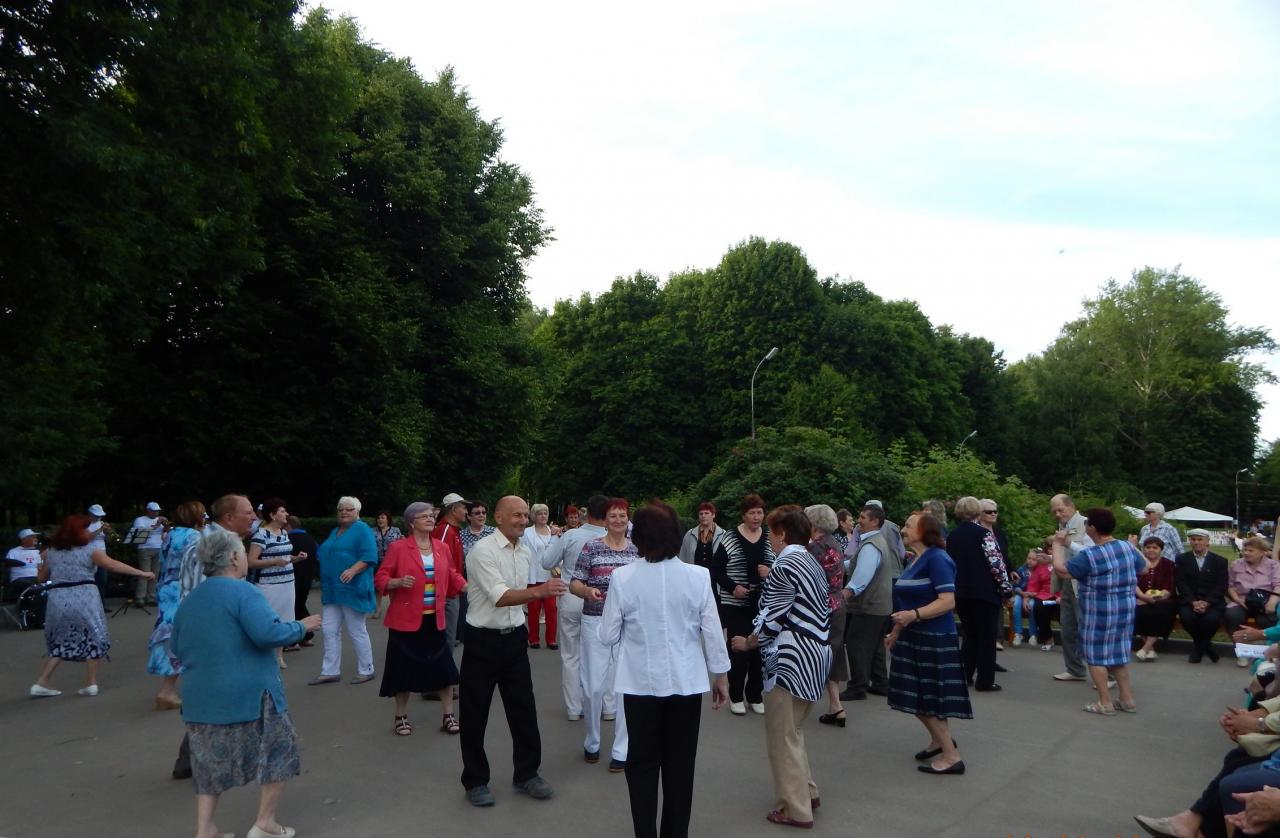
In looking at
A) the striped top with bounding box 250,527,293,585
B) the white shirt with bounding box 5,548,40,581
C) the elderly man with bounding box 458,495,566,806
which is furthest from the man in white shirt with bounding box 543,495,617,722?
the white shirt with bounding box 5,548,40,581

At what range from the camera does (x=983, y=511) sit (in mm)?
10820

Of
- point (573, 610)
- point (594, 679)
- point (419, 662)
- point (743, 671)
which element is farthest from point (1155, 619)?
point (419, 662)

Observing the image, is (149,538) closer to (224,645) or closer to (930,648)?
(224,645)

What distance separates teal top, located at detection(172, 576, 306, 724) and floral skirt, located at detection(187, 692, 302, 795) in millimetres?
97

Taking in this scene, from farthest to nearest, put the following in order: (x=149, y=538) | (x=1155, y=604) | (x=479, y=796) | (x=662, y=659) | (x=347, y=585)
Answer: (x=149, y=538) < (x=1155, y=604) < (x=347, y=585) < (x=479, y=796) < (x=662, y=659)

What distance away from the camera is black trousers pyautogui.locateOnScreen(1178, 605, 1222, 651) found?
12.0m

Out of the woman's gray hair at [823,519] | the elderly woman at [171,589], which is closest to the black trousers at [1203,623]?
the woman's gray hair at [823,519]

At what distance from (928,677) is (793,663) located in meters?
1.51

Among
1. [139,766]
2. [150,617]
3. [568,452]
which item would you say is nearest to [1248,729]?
[139,766]

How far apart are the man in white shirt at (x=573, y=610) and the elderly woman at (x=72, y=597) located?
438cm

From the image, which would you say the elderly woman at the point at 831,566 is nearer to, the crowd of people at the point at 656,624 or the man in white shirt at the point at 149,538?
the crowd of people at the point at 656,624

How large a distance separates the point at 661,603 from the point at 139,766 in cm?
467

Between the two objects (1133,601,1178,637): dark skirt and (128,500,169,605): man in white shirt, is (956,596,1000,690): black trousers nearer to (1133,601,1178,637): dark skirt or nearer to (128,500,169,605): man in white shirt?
(1133,601,1178,637): dark skirt

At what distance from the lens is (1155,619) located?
12398 mm
